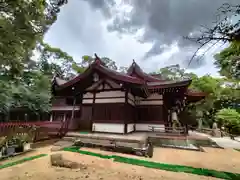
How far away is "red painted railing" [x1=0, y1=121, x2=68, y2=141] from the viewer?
5.70 metres

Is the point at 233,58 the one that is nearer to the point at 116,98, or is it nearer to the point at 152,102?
the point at 116,98

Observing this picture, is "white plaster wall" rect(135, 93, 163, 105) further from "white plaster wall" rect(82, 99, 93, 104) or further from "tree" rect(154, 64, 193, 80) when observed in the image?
"tree" rect(154, 64, 193, 80)

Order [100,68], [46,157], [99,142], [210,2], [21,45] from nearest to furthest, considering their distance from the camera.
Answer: [210,2]
[21,45]
[46,157]
[99,142]
[100,68]

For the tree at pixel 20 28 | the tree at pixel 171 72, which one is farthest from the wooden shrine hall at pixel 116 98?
the tree at pixel 171 72

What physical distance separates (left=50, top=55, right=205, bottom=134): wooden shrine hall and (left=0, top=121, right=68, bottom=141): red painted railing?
2.22 feet

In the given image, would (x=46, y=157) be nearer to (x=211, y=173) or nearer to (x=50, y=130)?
(x=50, y=130)

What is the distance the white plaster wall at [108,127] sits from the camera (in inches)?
321

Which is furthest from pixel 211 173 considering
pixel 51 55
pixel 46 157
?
pixel 51 55

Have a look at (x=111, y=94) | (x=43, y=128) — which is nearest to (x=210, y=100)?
(x=111, y=94)

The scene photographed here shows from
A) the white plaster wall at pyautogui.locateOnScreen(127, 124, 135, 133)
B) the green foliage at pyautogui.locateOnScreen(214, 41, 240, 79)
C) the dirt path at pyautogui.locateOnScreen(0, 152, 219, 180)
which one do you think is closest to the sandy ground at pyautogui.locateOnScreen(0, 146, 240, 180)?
the dirt path at pyautogui.locateOnScreen(0, 152, 219, 180)

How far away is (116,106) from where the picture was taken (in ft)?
28.1

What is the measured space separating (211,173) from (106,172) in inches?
110

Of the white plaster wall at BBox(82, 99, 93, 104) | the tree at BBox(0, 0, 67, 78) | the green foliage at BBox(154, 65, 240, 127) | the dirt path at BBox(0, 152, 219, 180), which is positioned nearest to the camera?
the dirt path at BBox(0, 152, 219, 180)

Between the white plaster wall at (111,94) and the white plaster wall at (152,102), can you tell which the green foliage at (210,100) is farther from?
the white plaster wall at (111,94)
